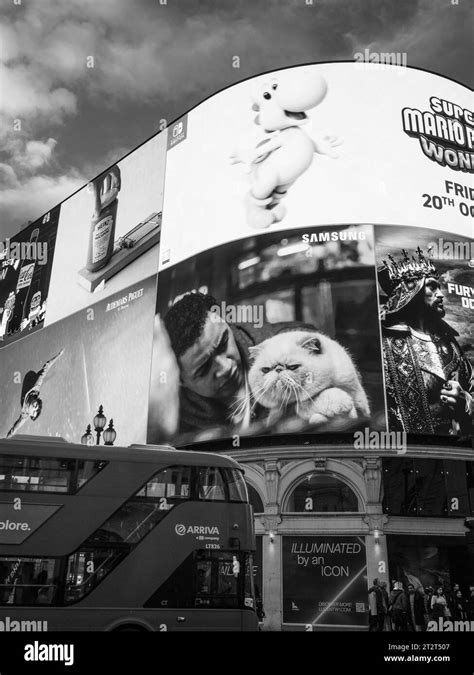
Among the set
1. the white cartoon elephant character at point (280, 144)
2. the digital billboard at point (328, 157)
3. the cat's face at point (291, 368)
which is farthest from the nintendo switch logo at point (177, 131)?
the cat's face at point (291, 368)

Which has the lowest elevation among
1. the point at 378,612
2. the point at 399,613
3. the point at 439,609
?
the point at 399,613

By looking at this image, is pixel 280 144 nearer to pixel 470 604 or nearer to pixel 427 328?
pixel 427 328

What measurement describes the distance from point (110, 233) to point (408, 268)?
62.7 feet

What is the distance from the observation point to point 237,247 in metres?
31.2

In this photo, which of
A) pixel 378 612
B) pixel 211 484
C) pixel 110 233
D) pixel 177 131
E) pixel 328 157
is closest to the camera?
pixel 211 484

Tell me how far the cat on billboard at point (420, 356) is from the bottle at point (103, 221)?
18254 millimetres

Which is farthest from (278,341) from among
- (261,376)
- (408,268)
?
(408,268)

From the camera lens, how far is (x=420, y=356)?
28.1m

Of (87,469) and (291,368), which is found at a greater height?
(291,368)

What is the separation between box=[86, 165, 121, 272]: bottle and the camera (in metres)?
40.1

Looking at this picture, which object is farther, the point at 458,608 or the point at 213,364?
the point at 213,364

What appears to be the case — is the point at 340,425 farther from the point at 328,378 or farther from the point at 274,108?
the point at 274,108

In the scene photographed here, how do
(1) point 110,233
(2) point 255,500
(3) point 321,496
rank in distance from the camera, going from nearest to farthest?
(3) point 321,496
(2) point 255,500
(1) point 110,233

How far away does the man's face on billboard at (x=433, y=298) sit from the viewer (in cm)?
2919
